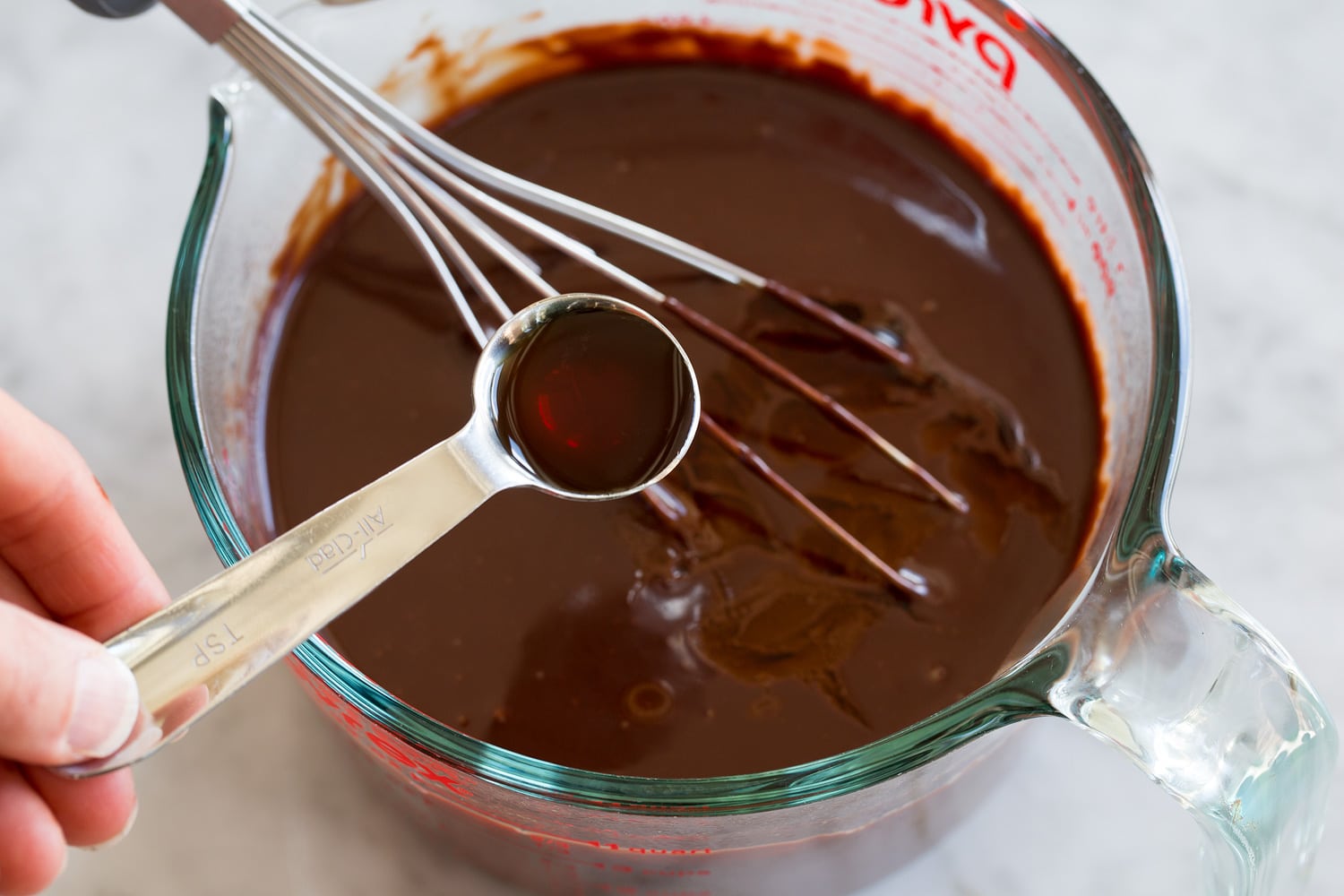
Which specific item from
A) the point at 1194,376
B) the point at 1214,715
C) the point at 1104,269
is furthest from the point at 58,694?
the point at 1194,376

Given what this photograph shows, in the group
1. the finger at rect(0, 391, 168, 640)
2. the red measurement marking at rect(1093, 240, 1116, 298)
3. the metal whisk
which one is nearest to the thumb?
the finger at rect(0, 391, 168, 640)

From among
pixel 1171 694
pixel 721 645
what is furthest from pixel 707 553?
pixel 1171 694

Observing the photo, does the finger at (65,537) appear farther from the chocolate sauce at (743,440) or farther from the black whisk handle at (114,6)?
the black whisk handle at (114,6)

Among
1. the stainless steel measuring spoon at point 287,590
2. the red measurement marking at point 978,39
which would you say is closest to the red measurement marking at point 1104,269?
the red measurement marking at point 978,39

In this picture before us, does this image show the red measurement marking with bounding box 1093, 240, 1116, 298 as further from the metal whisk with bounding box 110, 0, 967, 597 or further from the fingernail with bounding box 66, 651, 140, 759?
the fingernail with bounding box 66, 651, 140, 759

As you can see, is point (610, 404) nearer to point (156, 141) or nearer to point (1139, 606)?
point (1139, 606)

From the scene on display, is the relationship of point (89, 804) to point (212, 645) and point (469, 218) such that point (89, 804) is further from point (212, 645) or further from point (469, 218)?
point (469, 218)
